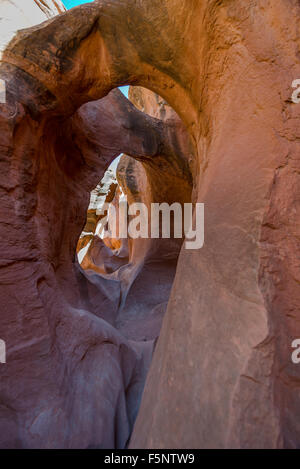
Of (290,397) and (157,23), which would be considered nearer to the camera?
A: (290,397)

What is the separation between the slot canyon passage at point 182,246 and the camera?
0.78 metres

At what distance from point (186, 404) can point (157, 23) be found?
2.40 metres

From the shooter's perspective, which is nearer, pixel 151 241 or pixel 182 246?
pixel 182 246

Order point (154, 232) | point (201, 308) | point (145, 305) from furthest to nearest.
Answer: point (154, 232)
point (145, 305)
point (201, 308)

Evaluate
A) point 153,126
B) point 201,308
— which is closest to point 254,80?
point 201,308

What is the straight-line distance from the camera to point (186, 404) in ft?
2.57

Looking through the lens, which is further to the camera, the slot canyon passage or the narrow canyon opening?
the narrow canyon opening

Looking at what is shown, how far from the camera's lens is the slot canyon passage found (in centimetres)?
78

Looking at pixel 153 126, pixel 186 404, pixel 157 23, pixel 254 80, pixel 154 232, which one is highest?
pixel 153 126

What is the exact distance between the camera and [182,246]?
4.23ft

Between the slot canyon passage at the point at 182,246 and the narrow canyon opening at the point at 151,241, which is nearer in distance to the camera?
the slot canyon passage at the point at 182,246

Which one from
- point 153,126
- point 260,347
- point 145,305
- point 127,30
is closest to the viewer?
point 260,347

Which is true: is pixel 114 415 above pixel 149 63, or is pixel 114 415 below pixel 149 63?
below

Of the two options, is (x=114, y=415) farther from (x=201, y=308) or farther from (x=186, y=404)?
(x=201, y=308)
